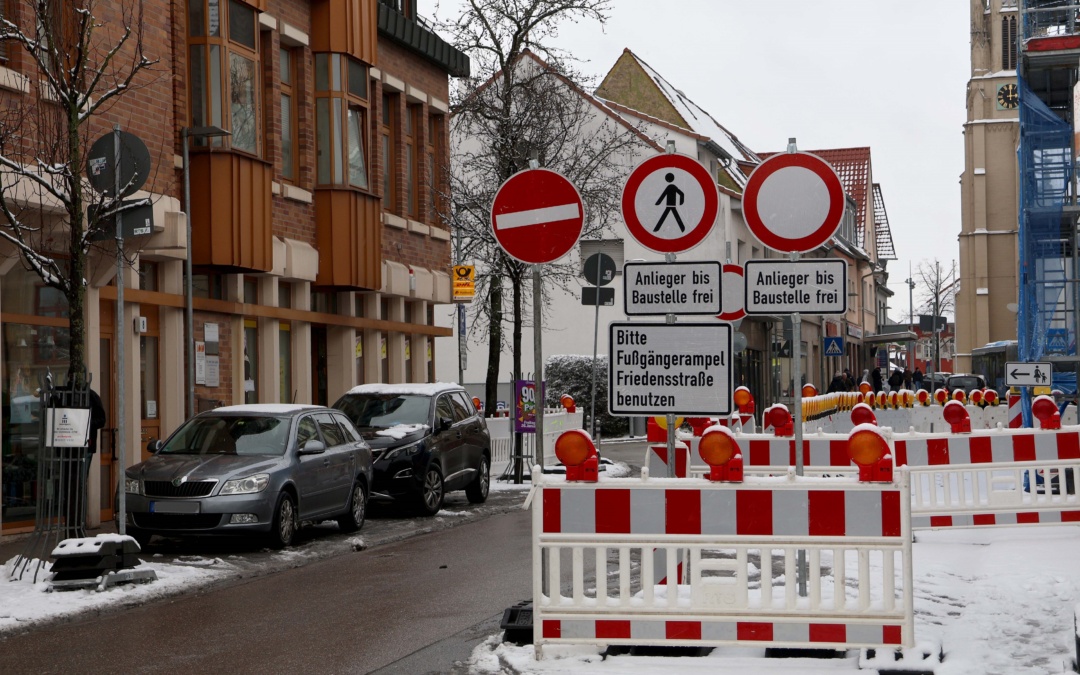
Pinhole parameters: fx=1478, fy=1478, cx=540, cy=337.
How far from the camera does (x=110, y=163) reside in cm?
1270

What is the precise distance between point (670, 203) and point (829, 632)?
2.76m

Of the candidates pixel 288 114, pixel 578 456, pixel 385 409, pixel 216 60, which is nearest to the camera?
pixel 578 456

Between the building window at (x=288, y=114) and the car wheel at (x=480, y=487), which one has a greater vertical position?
the building window at (x=288, y=114)

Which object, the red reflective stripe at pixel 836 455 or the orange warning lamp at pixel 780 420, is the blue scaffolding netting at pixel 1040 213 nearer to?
the red reflective stripe at pixel 836 455

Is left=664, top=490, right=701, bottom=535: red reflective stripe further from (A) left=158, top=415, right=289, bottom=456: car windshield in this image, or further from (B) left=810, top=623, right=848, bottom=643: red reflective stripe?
(A) left=158, top=415, right=289, bottom=456: car windshield

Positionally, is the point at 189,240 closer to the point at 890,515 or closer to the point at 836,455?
the point at 836,455

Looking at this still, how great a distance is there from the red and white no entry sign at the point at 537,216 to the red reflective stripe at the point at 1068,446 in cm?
670

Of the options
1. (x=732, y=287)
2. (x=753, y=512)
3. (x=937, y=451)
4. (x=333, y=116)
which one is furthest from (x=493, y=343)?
(x=753, y=512)

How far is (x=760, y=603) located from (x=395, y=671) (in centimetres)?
202

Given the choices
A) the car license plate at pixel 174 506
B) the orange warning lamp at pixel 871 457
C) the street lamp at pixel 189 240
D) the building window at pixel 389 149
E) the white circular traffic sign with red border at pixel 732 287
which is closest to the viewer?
the orange warning lamp at pixel 871 457

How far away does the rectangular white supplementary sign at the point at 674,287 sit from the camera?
28.7 feet

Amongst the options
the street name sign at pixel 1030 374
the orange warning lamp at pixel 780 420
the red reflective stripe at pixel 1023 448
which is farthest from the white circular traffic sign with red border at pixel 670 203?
the street name sign at pixel 1030 374

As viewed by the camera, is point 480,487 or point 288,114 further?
point 288,114

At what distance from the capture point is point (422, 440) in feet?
60.2
